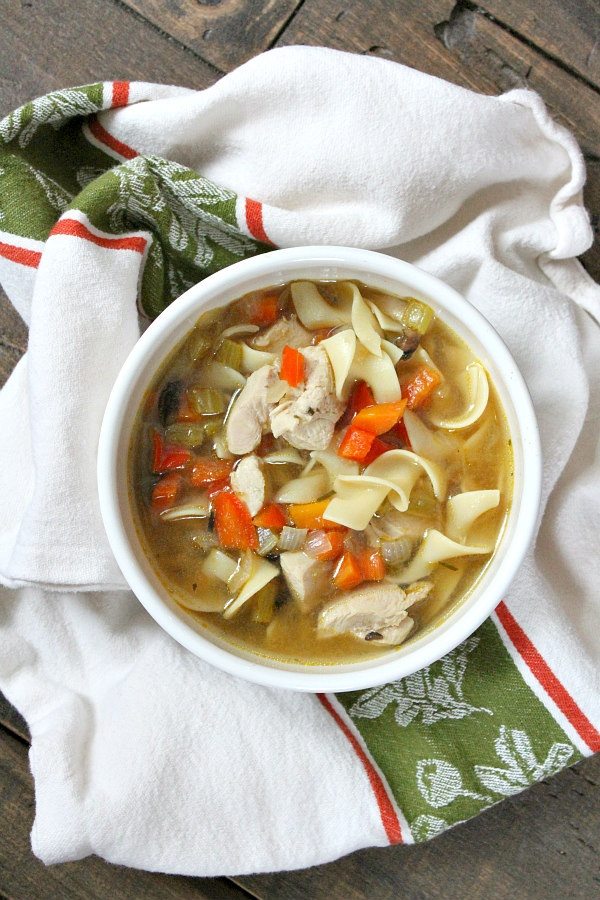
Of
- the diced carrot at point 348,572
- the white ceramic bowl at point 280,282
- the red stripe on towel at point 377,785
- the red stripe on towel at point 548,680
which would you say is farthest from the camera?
the red stripe on towel at point 377,785

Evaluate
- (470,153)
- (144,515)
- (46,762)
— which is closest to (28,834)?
(46,762)

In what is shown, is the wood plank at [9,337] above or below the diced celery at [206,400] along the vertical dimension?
below

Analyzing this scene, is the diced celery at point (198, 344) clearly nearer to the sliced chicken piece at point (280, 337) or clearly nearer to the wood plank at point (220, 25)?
the sliced chicken piece at point (280, 337)

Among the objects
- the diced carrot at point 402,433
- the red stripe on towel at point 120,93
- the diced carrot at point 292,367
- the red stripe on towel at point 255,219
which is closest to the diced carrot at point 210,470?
the diced carrot at point 292,367

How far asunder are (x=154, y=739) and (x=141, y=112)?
7.10 feet

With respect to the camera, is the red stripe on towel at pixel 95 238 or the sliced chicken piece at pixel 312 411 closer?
the sliced chicken piece at pixel 312 411

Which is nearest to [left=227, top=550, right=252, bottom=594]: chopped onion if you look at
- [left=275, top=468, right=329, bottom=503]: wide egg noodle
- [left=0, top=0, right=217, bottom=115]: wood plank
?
[left=275, top=468, right=329, bottom=503]: wide egg noodle

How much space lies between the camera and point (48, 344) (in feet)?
8.56

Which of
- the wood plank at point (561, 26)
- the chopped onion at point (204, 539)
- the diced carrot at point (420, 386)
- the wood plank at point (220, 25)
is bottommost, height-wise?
the chopped onion at point (204, 539)

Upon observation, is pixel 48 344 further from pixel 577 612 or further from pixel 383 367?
pixel 577 612

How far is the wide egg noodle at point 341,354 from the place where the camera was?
2537mm

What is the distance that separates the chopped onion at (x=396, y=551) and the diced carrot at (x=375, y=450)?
0.90ft

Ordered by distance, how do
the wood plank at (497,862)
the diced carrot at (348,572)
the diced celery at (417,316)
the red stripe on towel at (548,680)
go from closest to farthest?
1. the diced celery at (417,316)
2. the diced carrot at (348,572)
3. the red stripe on towel at (548,680)
4. the wood plank at (497,862)

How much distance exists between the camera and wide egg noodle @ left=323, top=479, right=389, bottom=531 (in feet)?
8.37
